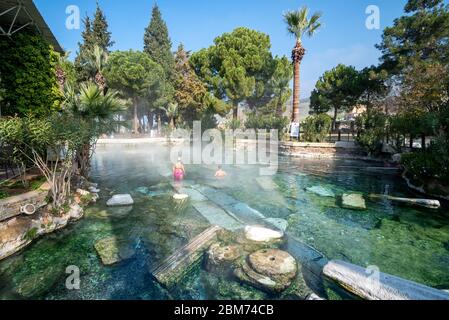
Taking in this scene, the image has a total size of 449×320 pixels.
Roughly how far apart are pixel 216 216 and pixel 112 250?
326 cm

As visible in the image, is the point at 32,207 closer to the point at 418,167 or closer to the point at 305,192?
the point at 305,192

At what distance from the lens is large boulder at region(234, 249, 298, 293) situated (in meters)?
4.68

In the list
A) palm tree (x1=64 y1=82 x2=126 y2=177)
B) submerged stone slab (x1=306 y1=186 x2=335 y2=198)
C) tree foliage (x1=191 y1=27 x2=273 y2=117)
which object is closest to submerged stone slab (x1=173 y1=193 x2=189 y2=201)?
palm tree (x1=64 y1=82 x2=126 y2=177)

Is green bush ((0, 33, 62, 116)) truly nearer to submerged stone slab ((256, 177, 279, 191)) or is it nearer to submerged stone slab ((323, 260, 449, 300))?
submerged stone slab ((256, 177, 279, 191))

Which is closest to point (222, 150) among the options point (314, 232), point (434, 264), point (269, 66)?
point (269, 66)

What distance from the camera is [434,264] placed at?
5609mm

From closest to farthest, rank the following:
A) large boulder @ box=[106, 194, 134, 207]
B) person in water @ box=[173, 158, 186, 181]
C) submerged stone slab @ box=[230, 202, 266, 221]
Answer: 1. submerged stone slab @ box=[230, 202, 266, 221]
2. large boulder @ box=[106, 194, 134, 207]
3. person in water @ box=[173, 158, 186, 181]

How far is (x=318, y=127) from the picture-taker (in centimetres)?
2234

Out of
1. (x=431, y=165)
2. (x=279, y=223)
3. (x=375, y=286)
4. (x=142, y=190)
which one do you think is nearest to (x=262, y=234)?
(x=279, y=223)

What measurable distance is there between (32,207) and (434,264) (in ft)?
32.0

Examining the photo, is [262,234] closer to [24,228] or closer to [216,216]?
[216,216]

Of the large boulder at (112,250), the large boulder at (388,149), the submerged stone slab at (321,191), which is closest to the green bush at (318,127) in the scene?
the large boulder at (388,149)

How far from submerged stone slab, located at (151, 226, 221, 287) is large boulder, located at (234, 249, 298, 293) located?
1067 millimetres

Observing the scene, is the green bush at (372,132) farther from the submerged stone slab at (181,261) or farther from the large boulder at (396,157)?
the submerged stone slab at (181,261)
